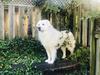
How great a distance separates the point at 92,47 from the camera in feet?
11.2

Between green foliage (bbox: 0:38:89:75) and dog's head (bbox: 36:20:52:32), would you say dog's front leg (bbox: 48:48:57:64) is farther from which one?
dog's head (bbox: 36:20:52:32)

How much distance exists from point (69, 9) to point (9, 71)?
125cm

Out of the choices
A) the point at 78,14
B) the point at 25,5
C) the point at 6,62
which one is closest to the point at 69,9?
the point at 78,14

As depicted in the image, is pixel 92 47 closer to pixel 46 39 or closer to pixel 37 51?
pixel 46 39

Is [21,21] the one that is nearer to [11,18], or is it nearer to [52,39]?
[11,18]

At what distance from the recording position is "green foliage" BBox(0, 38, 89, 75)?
3.68m

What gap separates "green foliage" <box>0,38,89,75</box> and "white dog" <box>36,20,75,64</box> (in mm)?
135

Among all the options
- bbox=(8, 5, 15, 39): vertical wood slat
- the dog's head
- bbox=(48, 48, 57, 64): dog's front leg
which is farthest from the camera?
bbox=(8, 5, 15, 39): vertical wood slat

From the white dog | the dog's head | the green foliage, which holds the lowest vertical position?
the green foliage

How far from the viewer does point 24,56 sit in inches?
157

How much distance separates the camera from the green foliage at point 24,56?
368cm

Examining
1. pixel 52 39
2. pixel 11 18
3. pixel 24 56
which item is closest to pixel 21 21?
pixel 11 18

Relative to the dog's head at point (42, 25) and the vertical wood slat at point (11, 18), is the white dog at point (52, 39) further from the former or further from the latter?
the vertical wood slat at point (11, 18)

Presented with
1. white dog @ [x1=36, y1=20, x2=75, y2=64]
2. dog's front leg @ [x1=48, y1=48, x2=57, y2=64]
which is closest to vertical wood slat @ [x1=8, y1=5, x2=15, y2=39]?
white dog @ [x1=36, y1=20, x2=75, y2=64]
